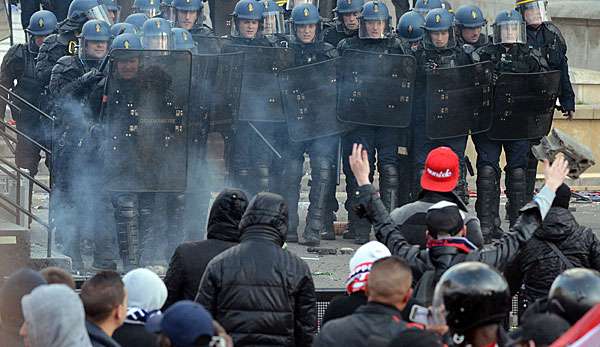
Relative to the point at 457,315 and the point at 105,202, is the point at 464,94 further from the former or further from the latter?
the point at 457,315

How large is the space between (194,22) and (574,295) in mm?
7987

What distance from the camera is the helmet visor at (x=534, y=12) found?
13398 mm

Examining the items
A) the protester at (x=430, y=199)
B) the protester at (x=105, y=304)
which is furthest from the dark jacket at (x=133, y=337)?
the protester at (x=430, y=199)

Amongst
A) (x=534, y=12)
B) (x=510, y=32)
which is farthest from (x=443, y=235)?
(x=534, y=12)

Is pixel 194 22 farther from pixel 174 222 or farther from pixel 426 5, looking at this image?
pixel 426 5

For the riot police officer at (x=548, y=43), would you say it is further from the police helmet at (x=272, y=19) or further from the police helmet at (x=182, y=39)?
the police helmet at (x=182, y=39)

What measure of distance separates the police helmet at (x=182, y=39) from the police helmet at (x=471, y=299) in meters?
6.96

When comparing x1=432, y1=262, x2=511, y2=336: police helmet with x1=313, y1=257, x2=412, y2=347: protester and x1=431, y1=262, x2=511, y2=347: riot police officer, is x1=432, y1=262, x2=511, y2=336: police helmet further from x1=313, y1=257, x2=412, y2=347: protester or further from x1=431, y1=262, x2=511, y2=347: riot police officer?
x1=313, y1=257, x2=412, y2=347: protester

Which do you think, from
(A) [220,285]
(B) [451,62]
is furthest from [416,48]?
(A) [220,285]

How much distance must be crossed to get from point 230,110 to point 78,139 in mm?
1361

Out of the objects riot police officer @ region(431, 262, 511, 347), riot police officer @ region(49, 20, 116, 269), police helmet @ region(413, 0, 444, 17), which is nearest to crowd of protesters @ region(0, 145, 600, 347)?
riot police officer @ region(431, 262, 511, 347)

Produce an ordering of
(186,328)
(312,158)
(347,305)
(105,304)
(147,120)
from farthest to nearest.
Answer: (312,158) < (147,120) < (347,305) < (105,304) < (186,328)

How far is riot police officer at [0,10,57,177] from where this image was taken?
13336 millimetres

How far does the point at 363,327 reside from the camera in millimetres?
5453
